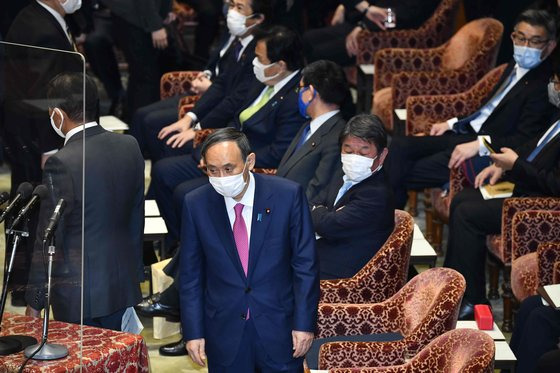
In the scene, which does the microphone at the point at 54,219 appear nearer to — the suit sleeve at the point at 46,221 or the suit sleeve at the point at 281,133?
the suit sleeve at the point at 46,221

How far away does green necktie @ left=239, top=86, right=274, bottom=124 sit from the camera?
23.7 feet

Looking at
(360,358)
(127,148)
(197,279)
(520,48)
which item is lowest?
(360,358)

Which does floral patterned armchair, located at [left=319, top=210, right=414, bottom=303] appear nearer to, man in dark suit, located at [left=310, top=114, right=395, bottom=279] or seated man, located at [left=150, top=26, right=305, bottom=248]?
man in dark suit, located at [left=310, top=114, right=395, bottom=279]

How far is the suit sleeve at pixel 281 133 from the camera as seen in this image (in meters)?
6.98

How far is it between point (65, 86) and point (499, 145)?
3499 mm

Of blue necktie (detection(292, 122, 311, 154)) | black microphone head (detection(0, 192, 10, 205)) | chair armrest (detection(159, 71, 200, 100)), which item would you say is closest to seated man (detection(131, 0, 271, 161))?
chair armrest (detection(159, 71, 200, 100))

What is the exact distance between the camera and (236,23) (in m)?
7.84

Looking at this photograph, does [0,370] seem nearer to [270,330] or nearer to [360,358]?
[270,330]

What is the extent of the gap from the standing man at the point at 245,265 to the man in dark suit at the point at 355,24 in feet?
14.9

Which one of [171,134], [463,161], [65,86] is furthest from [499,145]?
[65,86]

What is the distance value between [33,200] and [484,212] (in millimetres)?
3125

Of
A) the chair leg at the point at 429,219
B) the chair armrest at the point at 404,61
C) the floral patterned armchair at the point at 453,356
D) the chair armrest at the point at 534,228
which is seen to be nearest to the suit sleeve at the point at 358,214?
the chair armrest at the point at 534,228

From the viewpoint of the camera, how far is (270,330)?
4.80m

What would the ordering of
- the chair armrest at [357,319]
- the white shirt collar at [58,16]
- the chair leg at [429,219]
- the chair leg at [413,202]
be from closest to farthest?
1. the chair armrest at [357,319]
2. the white shirt collar at [58,16]
3. the chair leg at [429,219]
4. the chair leg at [413,202]
